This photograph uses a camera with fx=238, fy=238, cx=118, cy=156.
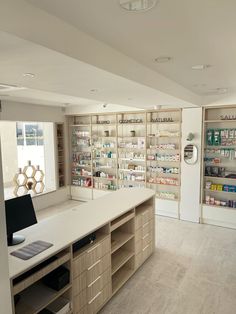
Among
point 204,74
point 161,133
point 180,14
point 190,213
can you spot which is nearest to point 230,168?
point 190,213

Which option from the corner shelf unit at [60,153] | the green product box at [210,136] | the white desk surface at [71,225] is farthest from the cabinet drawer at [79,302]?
the corner shelf unit at [60,153]

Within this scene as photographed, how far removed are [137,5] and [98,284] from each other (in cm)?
263

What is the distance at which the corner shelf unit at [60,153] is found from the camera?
6828mm

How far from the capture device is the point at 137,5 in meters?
1.44

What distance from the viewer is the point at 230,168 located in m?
5.13

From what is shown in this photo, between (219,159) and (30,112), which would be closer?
(219,159)

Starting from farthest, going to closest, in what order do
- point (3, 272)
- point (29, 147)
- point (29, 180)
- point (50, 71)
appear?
point (29, 147) → point (29, 180) → point (50, 71) → point (3, 272)

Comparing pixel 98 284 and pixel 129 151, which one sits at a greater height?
pixel 129 151

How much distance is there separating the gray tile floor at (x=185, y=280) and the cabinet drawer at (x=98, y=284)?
0.31 metres

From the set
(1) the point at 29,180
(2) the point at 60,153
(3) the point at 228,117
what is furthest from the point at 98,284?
(2) the point at 60,153

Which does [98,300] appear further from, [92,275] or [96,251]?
[96,251]

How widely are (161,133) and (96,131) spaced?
6.72 ft

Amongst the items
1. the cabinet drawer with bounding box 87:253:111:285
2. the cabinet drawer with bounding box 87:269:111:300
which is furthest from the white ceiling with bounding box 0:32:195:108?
the cabinet drawer with bounding box 87:269:111:300

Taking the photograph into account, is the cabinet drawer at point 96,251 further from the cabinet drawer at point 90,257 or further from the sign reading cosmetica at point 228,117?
the sign reading cosmetica at point 228,117
